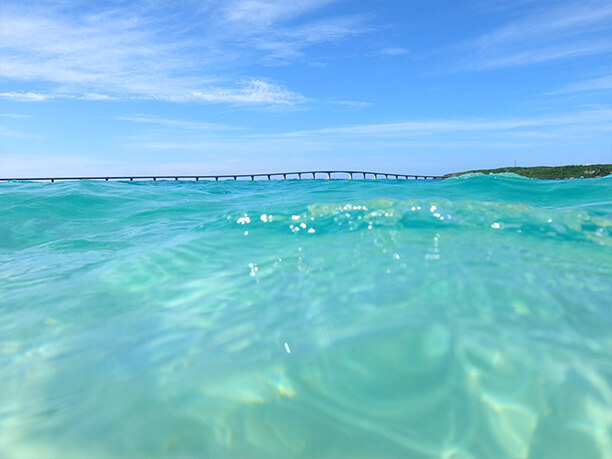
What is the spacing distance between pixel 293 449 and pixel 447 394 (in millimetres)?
686

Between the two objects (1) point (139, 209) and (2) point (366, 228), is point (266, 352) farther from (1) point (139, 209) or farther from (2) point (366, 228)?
(1) point (139, 209)

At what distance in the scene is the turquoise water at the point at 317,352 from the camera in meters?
1.53

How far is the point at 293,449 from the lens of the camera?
58.1 inches

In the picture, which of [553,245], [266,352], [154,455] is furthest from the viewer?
[553,245]

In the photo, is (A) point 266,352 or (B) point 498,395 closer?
(B) point 498,395

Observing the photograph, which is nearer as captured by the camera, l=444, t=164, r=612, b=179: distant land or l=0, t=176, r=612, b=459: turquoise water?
l=0, t=176, r=612, b=459: turquoise water

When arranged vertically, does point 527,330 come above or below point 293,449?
above

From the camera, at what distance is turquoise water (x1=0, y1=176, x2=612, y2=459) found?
1530mm

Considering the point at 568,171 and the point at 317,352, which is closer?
the point at 317,352

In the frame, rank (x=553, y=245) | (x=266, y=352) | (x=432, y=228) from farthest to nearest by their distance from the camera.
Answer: (x=432, y=228), (x=553, y=245), (x=266, y=352)

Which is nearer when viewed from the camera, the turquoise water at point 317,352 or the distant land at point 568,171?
the turquoise water at point 317,352

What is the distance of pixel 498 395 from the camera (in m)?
1.68

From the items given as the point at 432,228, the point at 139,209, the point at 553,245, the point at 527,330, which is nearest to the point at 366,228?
the point at 432,228

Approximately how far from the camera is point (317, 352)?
2.00m
